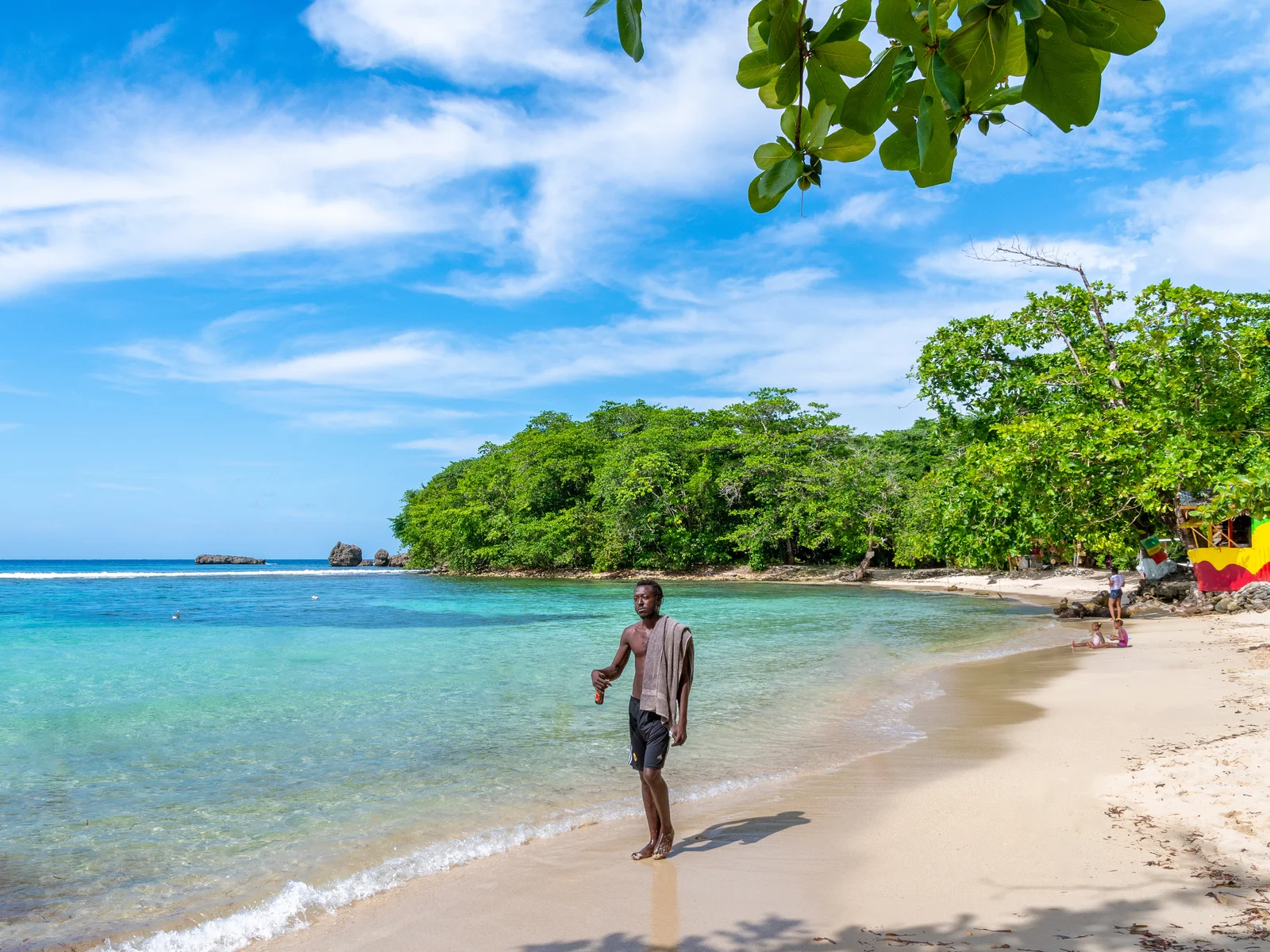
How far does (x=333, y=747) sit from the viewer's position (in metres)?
8.20

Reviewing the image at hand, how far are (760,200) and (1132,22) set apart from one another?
0.58 meters

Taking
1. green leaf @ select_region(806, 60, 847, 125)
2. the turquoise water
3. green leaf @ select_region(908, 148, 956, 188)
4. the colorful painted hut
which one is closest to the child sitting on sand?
the turquoise water

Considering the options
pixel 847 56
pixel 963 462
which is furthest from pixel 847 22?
pixel 963 462

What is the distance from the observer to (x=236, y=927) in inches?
163

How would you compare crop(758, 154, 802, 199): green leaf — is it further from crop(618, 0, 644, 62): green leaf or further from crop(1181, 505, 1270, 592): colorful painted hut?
crop(1181, 505, 1270, 592): colorful painted hut

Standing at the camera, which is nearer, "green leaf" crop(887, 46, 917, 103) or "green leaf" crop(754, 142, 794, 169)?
"green leaf" crop(887, 46, 917, 103)

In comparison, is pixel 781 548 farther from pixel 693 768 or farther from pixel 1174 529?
pixel 693 768

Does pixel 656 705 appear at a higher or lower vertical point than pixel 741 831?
higher

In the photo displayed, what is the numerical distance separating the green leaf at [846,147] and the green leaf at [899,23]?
23cm

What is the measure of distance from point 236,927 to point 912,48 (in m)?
4.93

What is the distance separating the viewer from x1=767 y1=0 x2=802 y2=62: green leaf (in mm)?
1268

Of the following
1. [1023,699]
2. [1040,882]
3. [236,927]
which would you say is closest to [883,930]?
[1040,882]

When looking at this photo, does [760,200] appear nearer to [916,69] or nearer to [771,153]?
[771,153]

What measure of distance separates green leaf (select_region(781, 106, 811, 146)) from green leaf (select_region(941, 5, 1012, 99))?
0.90 feet
